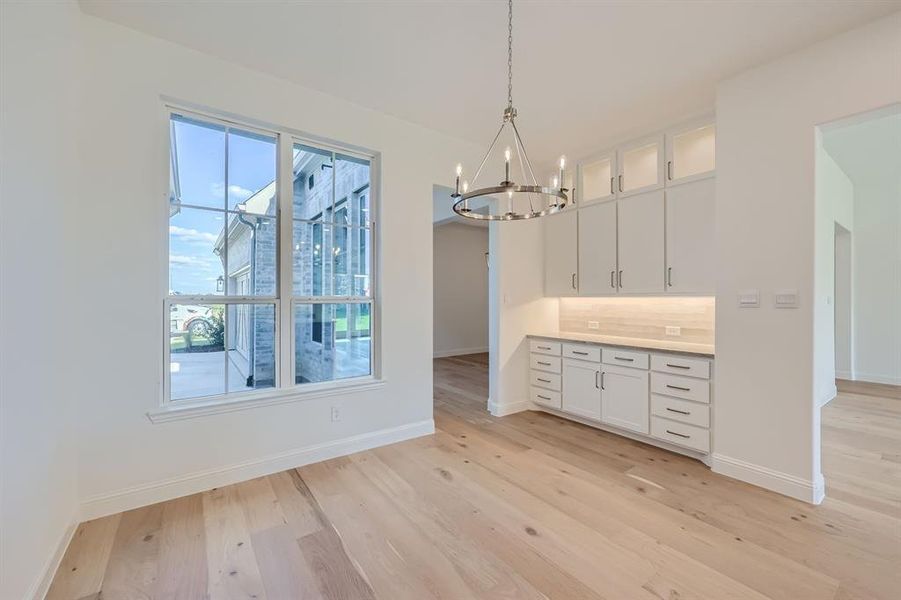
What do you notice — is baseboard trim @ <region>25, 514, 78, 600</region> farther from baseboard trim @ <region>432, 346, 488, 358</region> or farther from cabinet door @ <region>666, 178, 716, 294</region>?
baseboard trim @ <region>432, 346, 488, 358</region>

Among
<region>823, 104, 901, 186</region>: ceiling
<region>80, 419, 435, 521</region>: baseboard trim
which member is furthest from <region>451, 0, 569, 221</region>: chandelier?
<region>823, 104, 901, 186</region>: ceiling

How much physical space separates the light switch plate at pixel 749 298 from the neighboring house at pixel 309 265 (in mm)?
2959

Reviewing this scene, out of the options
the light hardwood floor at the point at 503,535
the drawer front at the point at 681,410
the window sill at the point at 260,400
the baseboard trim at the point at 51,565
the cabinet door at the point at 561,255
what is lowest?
the light hardwood floor at the point at 503,535

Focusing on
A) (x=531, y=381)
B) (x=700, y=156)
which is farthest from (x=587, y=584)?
(x=700, y=156)

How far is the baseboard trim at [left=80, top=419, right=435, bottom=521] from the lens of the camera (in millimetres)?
2260

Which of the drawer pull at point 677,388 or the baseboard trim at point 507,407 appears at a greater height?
the drawer pull at point 677,388

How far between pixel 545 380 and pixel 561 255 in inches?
57.4

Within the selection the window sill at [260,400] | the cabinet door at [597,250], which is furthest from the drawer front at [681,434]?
the window sill at [260,400]

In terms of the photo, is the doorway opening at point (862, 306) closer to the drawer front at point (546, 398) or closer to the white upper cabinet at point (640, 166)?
the white upper cabinet at point (640, 166)

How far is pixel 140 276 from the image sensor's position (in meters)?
2.34

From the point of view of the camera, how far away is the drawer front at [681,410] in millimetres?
2943

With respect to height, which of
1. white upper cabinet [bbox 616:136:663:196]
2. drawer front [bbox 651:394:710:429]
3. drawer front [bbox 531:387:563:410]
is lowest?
drawer front [bbox 531:387:563:410]

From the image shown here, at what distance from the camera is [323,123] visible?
3029 millimetres

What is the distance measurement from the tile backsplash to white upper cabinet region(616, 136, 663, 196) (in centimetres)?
116
